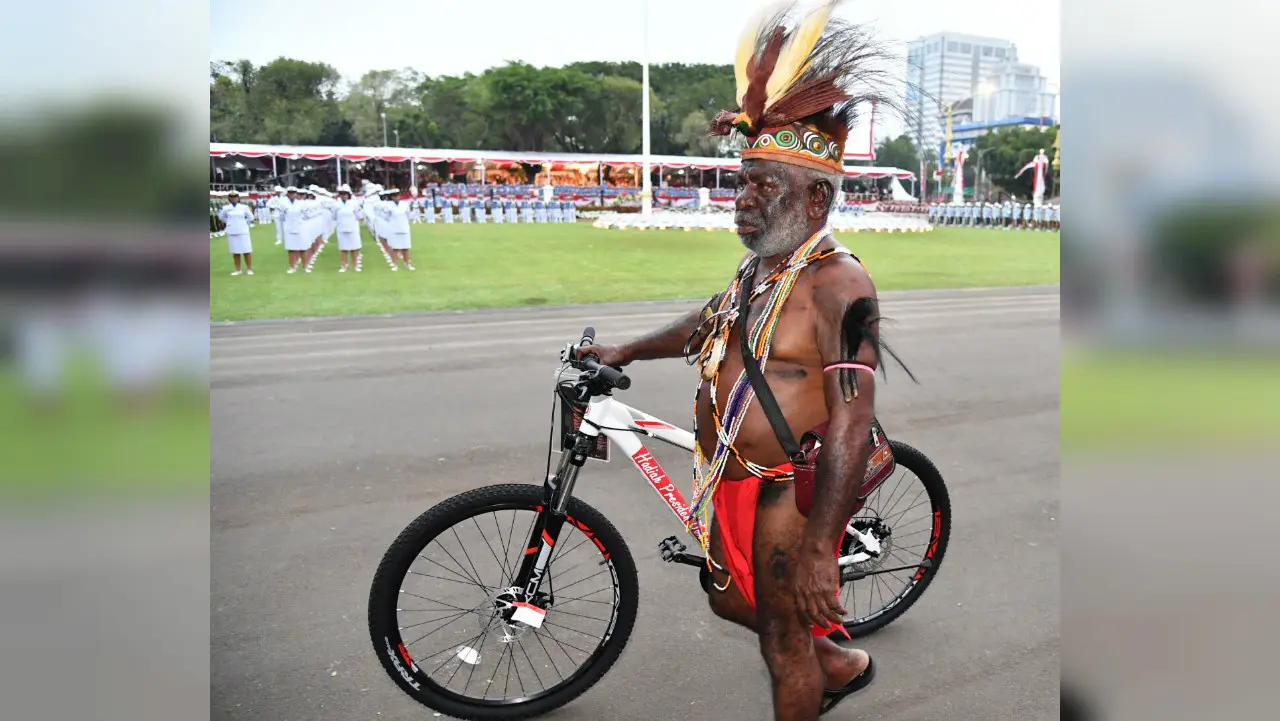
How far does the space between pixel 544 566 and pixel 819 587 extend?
40.5 inches

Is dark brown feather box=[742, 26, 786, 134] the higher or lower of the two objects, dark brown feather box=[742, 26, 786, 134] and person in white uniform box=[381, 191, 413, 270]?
the lower

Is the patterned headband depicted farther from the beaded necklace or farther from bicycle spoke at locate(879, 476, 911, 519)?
bicycle spoke at locate(879, 476, 911, 519)

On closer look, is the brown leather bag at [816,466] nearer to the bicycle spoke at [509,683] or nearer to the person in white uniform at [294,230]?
the bicycle spoke at [509,683]

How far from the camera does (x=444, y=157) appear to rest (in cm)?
5050

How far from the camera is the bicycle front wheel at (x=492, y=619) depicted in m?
2.81

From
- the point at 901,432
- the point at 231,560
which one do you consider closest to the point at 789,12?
the point at 231,560

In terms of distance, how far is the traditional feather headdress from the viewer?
251 cm

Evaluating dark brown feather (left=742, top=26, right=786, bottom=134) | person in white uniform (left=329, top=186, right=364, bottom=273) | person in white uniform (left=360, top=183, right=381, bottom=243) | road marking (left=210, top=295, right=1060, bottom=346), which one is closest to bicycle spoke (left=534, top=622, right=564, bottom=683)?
dark brown feather (left=742, top=26, right=786, bottom=134)

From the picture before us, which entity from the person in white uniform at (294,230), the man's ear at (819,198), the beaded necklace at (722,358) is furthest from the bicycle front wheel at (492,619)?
the person in white uniform at (294,230)

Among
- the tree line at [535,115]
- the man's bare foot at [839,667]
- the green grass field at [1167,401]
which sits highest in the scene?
the tree line at [535,115]

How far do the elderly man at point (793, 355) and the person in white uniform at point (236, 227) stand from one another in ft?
54.1

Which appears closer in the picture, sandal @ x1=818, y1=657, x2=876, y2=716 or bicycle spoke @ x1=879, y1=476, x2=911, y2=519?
sandal @ x1=818, y1=657, x2=876, y2=716

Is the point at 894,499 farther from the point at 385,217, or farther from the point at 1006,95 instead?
the point at 1006,95

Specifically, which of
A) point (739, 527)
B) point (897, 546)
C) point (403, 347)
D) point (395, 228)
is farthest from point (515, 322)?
point (739, 527)
